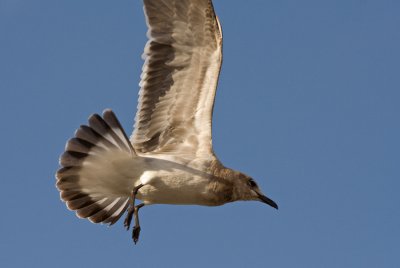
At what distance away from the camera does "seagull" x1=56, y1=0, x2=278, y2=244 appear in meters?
8.98

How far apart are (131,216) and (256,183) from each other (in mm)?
1519

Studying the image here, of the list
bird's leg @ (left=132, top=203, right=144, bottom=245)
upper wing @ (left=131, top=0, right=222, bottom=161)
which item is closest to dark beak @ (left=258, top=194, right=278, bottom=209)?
upper wing @ (left=131, top=0, right=222, bottom=161)

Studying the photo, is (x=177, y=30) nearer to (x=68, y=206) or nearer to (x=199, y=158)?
(x=199, y=158)

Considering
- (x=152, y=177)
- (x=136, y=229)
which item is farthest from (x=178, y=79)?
(x=136, y=229)

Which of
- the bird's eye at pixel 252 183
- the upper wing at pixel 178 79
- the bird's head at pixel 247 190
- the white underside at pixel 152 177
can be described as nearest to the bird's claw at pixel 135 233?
the white underside at pixel 152 177

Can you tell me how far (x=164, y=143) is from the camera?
9492mm

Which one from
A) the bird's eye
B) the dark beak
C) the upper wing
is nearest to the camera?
the upper wing

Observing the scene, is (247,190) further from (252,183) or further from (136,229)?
(136,229)

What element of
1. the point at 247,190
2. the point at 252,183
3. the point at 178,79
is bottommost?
the point at 247,190

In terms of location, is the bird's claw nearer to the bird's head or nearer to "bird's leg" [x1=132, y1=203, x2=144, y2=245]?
"bird's leg" [x1=132, y1=203, x2=144, y2=245]

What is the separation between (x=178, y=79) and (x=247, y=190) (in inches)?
55.1

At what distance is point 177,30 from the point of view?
9.43 m

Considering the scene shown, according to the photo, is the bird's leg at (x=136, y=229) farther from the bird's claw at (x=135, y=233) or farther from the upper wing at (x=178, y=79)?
the upper wing at (x=178, y=79)

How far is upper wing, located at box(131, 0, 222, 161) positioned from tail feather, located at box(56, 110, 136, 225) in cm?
41
